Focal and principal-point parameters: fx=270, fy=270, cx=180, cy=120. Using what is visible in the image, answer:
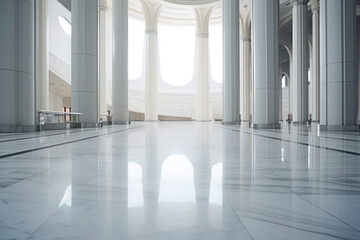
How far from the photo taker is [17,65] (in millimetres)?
7480

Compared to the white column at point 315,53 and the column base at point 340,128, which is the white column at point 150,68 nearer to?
the white column at point 315,53

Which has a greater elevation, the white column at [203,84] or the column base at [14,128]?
the white column at [203,84]

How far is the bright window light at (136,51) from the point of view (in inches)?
1577

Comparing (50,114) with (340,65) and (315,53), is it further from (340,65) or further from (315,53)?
(315,53)

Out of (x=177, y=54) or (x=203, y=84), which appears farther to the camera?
(x=177, y=54)

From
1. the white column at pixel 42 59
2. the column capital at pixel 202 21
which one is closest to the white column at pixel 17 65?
the white column at pixel 42 59

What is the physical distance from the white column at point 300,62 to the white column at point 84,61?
1426 centimetres

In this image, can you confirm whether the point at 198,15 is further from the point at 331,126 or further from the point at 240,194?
the point at 240,194

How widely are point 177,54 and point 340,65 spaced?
3563 centimetres

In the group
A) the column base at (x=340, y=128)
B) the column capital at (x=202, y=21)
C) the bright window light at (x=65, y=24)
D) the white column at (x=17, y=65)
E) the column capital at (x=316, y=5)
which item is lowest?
the column base at (x=340, y=128)

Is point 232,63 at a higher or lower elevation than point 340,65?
higher

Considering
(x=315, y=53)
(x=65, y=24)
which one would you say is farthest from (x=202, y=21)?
(x=65, y=24)

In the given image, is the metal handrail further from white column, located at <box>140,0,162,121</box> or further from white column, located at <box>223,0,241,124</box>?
white column, located at <box>140,0,162,121</box>

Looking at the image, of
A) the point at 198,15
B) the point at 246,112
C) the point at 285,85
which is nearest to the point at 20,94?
the point at 246,112
